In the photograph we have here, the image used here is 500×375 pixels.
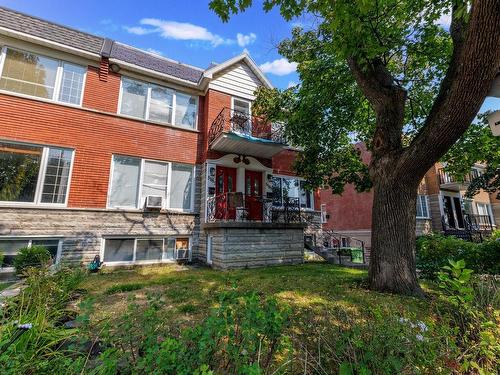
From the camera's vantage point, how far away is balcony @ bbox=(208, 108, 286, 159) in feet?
37.2

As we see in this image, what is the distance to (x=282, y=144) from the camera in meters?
12.1

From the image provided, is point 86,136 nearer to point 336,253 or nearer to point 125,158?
point 125,158

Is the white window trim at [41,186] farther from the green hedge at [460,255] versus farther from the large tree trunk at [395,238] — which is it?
the green hedge at [460,255]

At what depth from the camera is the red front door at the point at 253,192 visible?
12.6 meters

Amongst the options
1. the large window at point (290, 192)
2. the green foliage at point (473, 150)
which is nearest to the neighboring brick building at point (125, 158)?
the large window at point (290, 192)

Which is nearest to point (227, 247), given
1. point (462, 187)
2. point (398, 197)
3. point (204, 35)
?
point (398, 197)

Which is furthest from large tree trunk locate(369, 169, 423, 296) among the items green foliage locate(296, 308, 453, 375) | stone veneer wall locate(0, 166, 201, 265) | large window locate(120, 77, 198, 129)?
large window locate(120, 77, 198, 129)

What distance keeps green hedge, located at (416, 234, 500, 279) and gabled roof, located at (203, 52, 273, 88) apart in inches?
435

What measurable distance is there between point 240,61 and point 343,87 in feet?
21.2

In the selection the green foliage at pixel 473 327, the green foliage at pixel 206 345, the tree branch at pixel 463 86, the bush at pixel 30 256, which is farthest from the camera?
the bush at pixel 30 256

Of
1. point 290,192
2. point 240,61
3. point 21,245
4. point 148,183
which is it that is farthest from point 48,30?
point 290,192

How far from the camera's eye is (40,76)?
9.72m

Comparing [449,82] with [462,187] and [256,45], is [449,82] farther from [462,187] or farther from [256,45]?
[462,187]

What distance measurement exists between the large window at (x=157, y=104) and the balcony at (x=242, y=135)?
1.50 m
